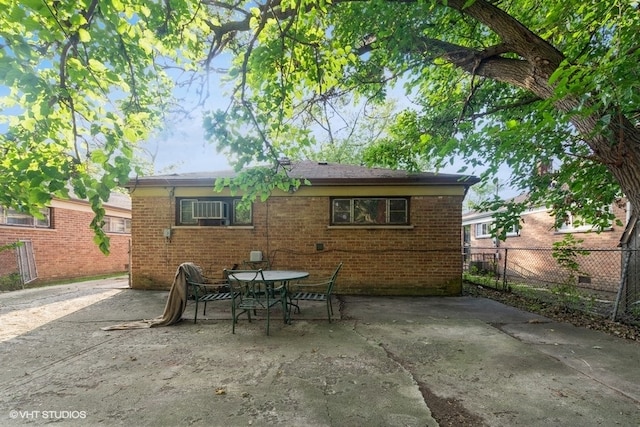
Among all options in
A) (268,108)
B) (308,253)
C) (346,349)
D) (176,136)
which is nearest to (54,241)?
(308,253)

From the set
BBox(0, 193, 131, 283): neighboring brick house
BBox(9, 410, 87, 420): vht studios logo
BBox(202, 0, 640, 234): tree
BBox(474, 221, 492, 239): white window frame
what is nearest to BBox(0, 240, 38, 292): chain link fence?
BBox(0, 193, 131, 283): neighboring brick house

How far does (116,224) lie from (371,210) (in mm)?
12953

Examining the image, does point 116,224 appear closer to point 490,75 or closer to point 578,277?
point 490,75

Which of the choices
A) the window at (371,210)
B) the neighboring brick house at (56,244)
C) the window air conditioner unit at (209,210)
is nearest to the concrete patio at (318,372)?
the window at (371,210)

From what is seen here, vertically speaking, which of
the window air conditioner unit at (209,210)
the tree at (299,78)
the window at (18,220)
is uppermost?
the tree at (299,78)

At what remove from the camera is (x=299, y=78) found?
15.5 feet

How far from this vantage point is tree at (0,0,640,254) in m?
2.05

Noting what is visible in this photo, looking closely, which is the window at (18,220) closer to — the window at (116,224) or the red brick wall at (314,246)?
the window at (116,224)

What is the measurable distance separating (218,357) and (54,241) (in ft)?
37.3

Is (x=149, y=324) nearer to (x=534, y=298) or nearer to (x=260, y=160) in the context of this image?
(x=260, y=160)

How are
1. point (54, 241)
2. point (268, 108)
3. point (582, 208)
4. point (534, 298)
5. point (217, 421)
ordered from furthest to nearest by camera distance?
point (54, 241) < point (534, 298) < point (582, 208) < point (268, 108) < point (217, 421)

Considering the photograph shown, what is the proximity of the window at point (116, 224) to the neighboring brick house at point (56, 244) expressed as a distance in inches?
1.8

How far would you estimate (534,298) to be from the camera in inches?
290

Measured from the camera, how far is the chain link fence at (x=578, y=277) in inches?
209
